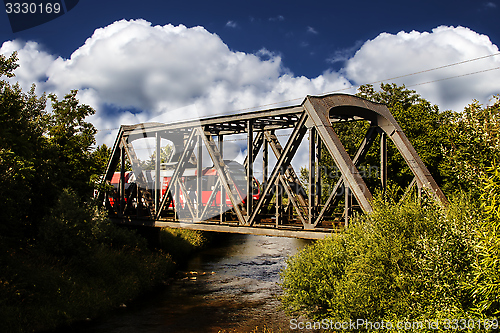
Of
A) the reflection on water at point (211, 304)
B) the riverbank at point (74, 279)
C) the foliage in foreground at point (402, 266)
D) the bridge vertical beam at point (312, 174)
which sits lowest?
the reflection on water at point (211, 304)

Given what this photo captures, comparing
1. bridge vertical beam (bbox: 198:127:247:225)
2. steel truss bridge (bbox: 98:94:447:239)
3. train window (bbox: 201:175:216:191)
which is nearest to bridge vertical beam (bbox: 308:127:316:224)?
steel truss bridge (bbox: 98:94:447:239)

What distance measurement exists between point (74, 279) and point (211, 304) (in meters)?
7.98

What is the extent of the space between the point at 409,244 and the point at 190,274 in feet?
66.1

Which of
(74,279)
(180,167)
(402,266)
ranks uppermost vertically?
(180,167)

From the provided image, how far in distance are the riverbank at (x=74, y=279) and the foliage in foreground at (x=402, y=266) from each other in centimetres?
1203

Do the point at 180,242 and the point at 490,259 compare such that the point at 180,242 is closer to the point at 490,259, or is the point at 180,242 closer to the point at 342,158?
the point at 342,158

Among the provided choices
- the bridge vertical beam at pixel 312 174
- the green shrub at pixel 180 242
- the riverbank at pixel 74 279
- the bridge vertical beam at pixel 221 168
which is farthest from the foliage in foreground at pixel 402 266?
the green shrub at pixel 180 242

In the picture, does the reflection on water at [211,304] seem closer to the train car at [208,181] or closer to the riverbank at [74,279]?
the riverbank at [74,279]

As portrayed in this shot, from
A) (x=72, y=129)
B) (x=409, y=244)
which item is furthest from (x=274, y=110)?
(x=72, y=129)

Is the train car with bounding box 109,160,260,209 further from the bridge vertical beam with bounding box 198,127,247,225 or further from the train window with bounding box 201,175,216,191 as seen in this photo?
the bridge vertical beam with bounding box 198,127,247,225

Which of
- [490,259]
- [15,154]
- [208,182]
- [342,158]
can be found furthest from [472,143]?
[15,154]

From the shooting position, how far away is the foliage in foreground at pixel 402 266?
10477mm

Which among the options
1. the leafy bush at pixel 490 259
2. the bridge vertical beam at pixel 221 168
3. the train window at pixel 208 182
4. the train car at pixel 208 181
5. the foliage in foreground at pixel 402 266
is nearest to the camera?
the leafy bush at pixel 490 259

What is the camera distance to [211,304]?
20.8 meters
